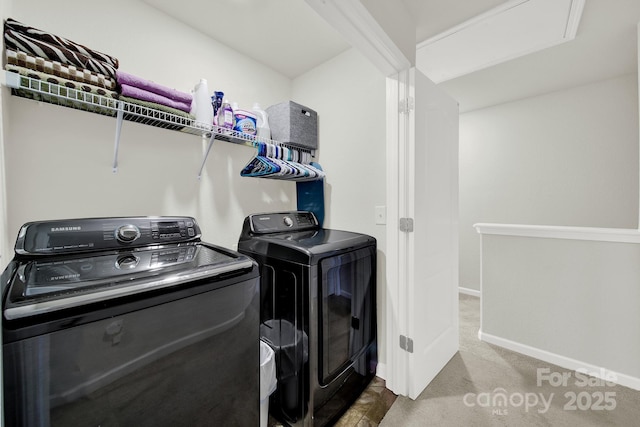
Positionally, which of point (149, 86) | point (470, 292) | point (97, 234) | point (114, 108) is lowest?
point (470, 292)

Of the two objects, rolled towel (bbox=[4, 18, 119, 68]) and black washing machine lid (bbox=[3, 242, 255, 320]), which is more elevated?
rolled towel (bbox=[4, 18, 119, 68])

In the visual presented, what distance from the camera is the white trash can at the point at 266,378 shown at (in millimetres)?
1287

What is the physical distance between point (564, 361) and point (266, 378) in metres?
2.21

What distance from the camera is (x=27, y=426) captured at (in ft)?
2.03

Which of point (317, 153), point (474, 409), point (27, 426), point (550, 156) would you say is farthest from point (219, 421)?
point (550, 156)

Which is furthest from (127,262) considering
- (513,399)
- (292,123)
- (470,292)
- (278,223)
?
(470,292)

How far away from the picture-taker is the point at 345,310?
1.54 m

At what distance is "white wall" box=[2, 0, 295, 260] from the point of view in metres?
1.17

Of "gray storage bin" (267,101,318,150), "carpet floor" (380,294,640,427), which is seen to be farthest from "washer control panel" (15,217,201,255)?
"carpet floor" (380,294,640,427)

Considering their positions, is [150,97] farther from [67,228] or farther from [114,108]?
[67,228]

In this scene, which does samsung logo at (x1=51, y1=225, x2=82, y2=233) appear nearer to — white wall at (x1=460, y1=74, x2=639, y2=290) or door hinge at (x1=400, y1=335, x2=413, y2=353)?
door hinge at (x1=400, y1=335, x2=413, y2=353)

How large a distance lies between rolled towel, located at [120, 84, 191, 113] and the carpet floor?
2.04 m

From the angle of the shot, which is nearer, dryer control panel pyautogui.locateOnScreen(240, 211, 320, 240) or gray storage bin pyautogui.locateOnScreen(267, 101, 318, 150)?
dryer control panel pyautogui.locateOnScreen(240, 211, 320, 240)

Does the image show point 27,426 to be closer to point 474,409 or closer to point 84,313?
point 84,313
